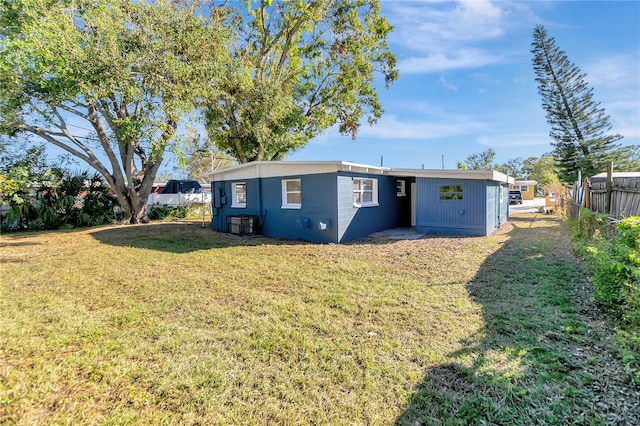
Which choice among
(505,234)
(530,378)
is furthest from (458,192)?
(530,378)

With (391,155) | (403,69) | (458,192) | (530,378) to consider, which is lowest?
(530,378)

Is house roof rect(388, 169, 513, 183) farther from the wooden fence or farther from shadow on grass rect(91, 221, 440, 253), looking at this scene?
the wooden fence

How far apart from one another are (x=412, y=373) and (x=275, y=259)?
4.82m

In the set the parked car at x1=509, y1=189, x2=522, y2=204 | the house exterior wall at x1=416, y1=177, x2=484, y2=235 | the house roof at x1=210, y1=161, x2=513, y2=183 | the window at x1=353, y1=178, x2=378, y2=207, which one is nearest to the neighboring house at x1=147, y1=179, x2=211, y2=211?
the house roof at x1=210, y1=161, x2=513, y2=183

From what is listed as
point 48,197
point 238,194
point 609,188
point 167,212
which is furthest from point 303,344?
point 167,212

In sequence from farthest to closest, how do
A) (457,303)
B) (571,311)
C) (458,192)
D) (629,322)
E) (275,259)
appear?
(458,192), (275,259), (457,303), (571,311), (629,322)

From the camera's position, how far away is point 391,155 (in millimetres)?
29047

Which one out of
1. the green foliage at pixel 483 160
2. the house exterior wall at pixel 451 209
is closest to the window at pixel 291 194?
the house exterior wall at pixel 451 209

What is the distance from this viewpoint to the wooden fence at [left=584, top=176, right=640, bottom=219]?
6057mm

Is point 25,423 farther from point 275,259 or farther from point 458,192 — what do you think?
point 458,192

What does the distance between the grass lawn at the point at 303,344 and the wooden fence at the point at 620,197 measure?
152 centimetres

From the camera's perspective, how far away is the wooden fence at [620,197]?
6.06m

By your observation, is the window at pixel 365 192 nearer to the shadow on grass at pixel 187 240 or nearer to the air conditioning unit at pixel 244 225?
the shadow on grass at pixel 187 240

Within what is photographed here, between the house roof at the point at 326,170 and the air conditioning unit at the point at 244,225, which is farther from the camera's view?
the air conditioning unit at the point at 244,225
